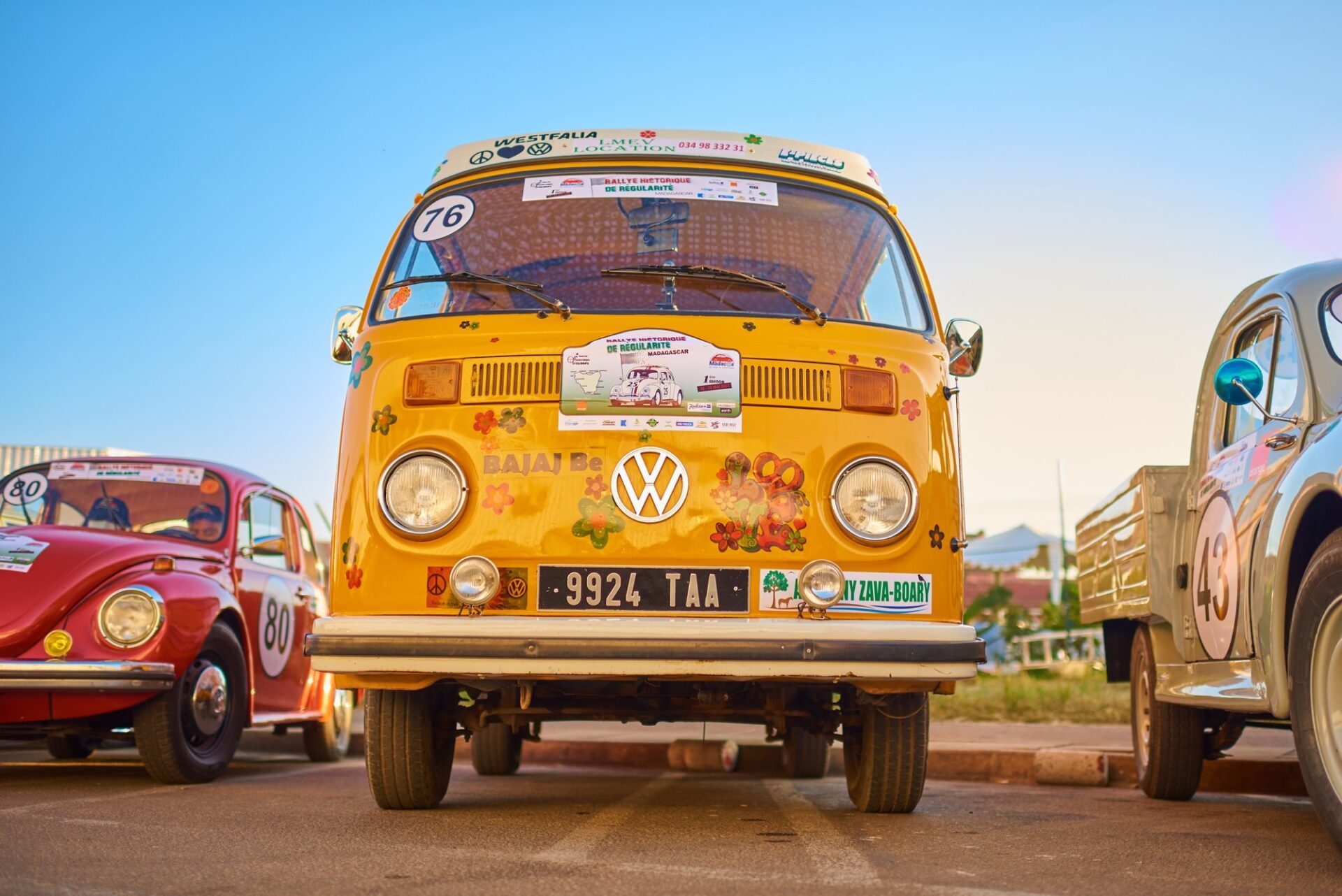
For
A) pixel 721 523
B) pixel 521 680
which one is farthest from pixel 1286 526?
pixel 521 680

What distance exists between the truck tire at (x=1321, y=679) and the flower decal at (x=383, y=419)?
285 centimetres

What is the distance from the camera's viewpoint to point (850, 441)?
185 inches

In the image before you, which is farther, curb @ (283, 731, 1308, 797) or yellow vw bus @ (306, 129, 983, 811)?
curb @ (283, 731, 1308, 797)

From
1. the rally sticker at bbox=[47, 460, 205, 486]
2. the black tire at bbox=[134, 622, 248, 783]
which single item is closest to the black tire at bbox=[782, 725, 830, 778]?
the black tire at bbox=[134, 622, 248, 783]

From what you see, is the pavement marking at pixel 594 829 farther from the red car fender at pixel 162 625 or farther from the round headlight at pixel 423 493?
the red car fender at pixel 162 625

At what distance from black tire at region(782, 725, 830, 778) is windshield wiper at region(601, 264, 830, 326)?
331cm

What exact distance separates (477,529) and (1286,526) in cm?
248

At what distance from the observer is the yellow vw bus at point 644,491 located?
4.39 meters

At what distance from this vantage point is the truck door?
4.86 m

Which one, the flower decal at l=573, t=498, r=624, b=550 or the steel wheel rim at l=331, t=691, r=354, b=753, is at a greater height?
the flower decal at l=573, t=498, r=624, b=550

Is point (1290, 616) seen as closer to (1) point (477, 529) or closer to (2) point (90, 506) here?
(1) point (477, 529)

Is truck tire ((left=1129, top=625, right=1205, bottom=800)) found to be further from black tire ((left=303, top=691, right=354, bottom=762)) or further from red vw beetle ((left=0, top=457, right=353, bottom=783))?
black tire ((left=303, top=691, right=354, bottom=762))

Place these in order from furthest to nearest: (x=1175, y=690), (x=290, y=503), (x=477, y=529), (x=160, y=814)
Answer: (x=290, y=503) < (x=1175, y=690) < (x=160, y=814) < (x=477, y=529)

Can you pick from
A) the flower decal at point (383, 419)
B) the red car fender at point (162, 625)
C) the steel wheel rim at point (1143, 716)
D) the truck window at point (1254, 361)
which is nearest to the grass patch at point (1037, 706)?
the steel wheel rim at point (1143, 716)
